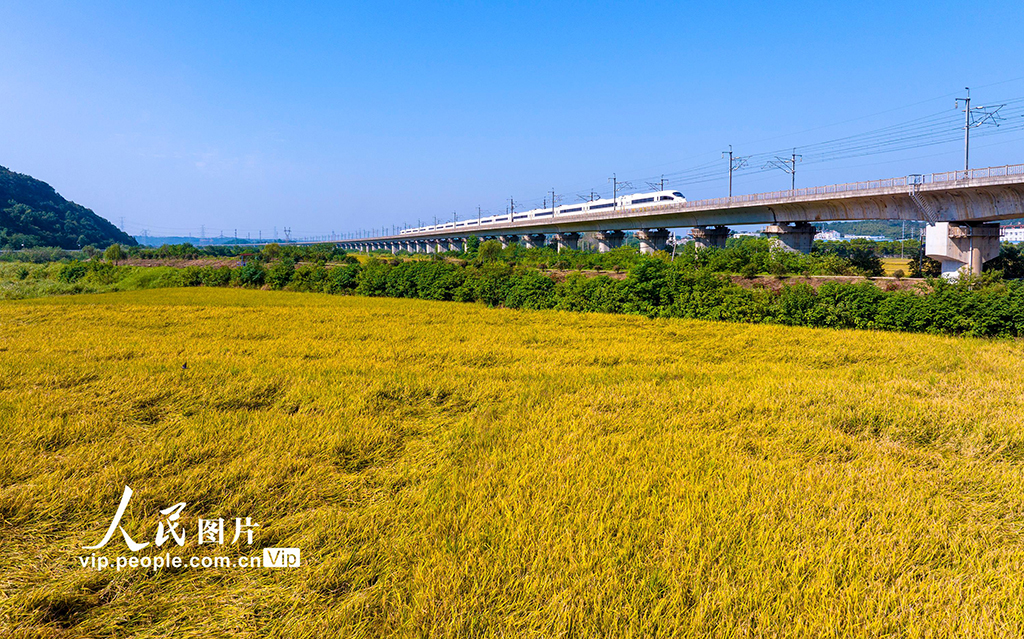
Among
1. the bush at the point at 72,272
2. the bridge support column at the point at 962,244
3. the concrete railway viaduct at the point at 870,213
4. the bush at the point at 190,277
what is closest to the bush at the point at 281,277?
the bush at the point at 190,277

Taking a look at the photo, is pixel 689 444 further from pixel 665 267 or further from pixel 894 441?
pixel 665 267

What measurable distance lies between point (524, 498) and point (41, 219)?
161 metres

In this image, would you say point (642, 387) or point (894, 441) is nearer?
point (894, 441)

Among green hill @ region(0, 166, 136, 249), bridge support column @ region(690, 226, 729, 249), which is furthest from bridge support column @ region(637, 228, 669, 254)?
green hill @ region(0, 166, 136, 249)

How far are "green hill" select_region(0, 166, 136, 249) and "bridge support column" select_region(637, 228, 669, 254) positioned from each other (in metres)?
118

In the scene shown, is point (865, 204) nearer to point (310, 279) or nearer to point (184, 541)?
point (184, 541)

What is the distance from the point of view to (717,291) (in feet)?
81.4

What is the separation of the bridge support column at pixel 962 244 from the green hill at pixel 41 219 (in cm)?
13809

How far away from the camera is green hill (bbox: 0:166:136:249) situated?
4218 inches

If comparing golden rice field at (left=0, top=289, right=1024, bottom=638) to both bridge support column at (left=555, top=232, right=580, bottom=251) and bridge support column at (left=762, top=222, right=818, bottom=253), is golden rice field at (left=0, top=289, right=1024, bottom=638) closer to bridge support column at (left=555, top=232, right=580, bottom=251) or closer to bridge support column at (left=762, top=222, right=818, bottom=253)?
bridge support column at (left=762, top=222, right=818, bottom=253)

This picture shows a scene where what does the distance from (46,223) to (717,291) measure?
15565cm

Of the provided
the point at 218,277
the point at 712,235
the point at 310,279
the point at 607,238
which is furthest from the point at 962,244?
the point at 218,277

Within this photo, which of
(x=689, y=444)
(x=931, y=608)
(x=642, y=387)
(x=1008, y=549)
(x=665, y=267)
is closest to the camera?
(x=931, y=608)

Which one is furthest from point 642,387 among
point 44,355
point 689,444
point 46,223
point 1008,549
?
point 46,223
